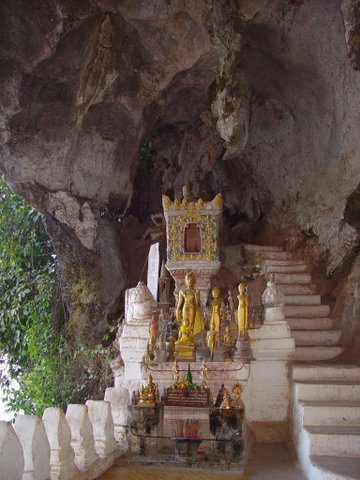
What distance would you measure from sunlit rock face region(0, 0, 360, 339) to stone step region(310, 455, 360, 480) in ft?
15.9

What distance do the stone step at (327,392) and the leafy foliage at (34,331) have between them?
4.04 metres

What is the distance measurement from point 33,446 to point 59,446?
0.35 metres

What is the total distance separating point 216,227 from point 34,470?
233 inches

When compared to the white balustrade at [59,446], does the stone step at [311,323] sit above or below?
above

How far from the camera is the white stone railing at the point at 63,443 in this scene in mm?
2982

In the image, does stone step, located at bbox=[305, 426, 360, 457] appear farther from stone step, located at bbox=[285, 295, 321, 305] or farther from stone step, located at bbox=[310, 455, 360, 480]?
stone step, located at bbox=[285, 295, 321, 305]

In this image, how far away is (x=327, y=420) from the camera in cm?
452

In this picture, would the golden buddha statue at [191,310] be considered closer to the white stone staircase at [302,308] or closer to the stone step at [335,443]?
the white stone staircase at [302,308]

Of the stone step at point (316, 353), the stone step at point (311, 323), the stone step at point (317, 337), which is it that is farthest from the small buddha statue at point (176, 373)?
the stone step at point (311, 323)

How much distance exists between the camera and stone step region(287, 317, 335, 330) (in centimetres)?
724

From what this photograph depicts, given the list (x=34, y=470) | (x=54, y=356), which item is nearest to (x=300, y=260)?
(x=54, y=356)

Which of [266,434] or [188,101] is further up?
[188,101]

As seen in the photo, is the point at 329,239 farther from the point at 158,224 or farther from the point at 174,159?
the point at 174,159

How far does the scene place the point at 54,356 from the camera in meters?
9.09
